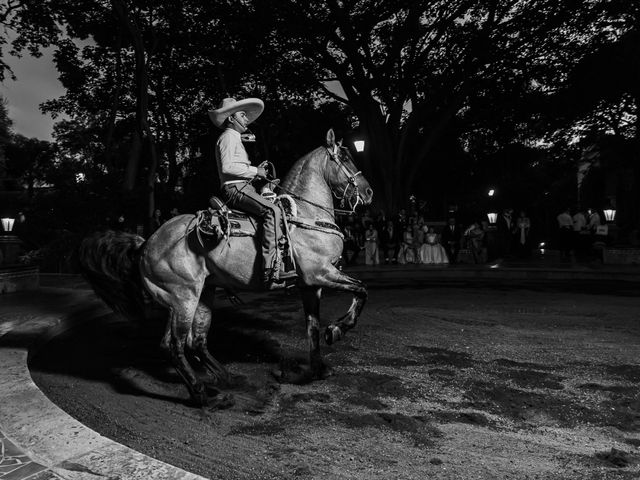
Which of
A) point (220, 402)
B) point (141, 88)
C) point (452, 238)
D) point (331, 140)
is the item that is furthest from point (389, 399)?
point (141, 88)

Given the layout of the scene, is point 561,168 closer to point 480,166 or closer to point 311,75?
point 480,166

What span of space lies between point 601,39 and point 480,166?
21.3 m

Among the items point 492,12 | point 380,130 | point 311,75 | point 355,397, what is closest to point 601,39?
point 492,12

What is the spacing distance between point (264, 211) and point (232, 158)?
63cm

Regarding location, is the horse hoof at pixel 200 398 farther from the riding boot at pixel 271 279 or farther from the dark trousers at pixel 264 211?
the dark trousers at pixel 264 211

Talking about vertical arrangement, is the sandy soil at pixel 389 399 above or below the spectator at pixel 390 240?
below

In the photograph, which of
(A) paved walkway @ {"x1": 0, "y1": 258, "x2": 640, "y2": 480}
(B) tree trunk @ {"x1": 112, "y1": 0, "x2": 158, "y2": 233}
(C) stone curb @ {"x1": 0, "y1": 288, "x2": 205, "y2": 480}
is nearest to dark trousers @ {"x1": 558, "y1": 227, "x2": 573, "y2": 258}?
(B) tree trunk @ {"x1": 112, "y1": 0, "x2": 158, "y2": 233}

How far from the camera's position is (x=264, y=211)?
5152mm

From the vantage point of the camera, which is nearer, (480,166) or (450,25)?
(450,25)

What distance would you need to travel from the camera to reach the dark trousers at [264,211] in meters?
5.12

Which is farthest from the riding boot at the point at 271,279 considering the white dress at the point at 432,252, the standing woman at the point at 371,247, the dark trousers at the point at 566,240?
the dark trousers at the point at 566,240

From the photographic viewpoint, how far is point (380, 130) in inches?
997

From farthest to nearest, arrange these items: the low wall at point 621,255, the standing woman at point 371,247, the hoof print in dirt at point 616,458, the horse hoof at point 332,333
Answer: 1. the standing woman at point 371,247
2. the low wall at point 621,255
3. the horse hoof at point 332,333
4. the hoof print in dirt at point 616,458

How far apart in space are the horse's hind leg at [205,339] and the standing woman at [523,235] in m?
19.1
